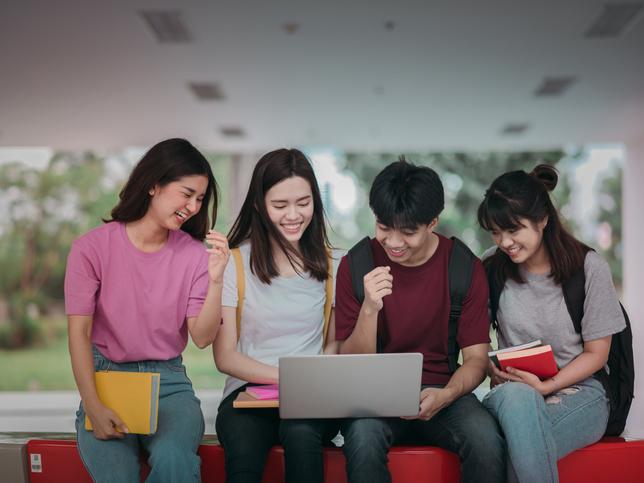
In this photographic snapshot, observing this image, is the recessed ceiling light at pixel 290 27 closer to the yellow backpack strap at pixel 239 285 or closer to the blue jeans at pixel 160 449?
the yellow backpack strap at pixel 239 285

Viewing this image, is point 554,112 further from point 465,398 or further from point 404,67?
point 465,398

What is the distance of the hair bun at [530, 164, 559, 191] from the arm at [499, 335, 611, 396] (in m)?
0.54

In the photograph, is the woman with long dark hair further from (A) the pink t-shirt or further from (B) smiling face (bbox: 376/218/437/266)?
(B) smiling face (bbox: 376/218/437/266)

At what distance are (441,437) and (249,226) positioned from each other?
0.97 m

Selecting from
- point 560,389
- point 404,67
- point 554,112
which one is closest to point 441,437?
point 560,389

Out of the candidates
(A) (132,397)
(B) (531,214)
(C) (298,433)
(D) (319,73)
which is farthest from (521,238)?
(D) (319,73)

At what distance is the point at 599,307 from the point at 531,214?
0.37m

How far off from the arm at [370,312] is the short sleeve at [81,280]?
81cm

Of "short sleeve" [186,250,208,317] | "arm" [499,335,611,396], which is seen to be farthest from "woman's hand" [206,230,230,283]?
"arm" [499,335,611,396]

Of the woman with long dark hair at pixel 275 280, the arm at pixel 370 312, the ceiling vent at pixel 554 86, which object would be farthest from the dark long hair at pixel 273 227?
the ceiling vent at pixel 554 86

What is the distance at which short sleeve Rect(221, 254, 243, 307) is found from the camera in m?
2.30

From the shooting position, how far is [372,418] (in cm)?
198

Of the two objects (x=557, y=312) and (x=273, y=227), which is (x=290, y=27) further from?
(x=557, y=312)

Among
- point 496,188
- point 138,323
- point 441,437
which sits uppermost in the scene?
point 496,188
